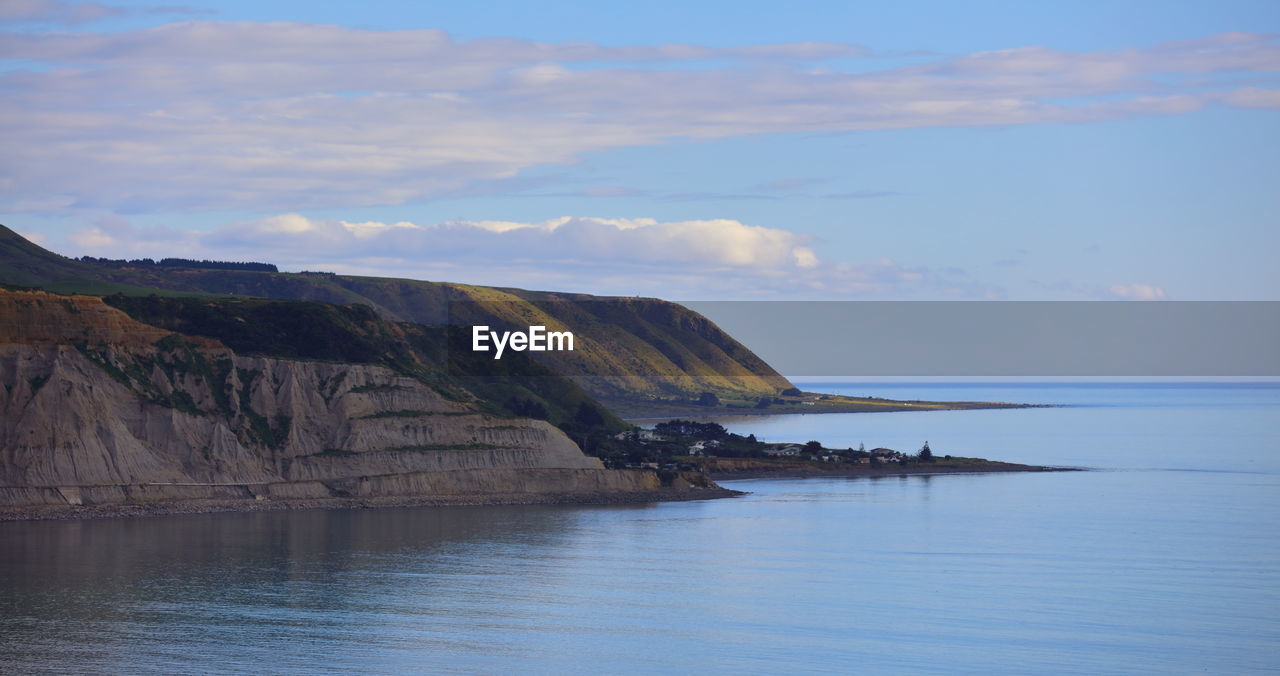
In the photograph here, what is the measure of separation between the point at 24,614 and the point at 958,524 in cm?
5987

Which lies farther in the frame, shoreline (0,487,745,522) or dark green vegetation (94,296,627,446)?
dark green vegetation (94,296,627,446)

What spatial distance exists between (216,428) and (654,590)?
43.2m

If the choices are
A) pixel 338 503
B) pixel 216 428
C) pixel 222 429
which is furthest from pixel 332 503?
pixel 216 428

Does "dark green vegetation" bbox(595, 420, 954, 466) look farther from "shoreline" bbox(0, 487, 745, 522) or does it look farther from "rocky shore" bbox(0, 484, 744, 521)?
"rocky shore" bbox(0, 484, 744, 521)

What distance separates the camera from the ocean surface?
2025 inches

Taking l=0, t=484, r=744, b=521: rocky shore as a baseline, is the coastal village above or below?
above

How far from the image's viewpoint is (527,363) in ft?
519

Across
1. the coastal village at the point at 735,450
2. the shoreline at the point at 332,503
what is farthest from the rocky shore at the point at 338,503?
the coastal village at the point at 735,450

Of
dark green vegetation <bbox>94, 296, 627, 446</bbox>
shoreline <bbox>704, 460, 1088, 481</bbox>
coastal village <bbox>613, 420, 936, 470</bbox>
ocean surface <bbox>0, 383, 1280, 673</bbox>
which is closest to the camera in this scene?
ocean surface <bbox>0, 383, 1280, 673</bbox>

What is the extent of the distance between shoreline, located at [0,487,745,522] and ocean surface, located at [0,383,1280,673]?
200 centimetres

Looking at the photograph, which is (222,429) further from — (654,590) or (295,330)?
(654,590)

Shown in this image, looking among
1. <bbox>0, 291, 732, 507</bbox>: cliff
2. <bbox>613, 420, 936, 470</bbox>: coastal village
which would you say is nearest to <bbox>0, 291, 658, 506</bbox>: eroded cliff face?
<bbox>0, 291, 732, 507</bbox>: cliff

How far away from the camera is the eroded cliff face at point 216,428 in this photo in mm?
90688

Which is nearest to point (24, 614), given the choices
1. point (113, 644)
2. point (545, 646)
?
point (113, 644)
